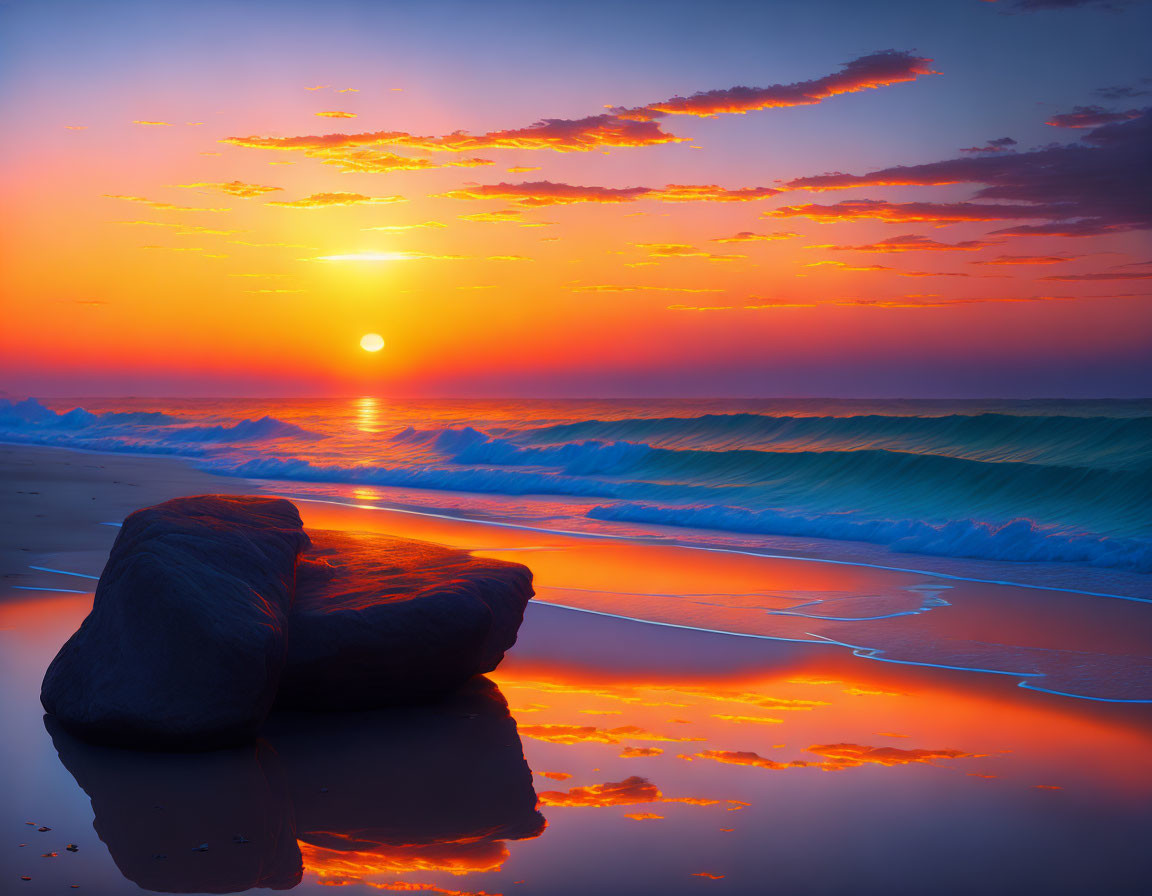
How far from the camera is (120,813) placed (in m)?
3.64

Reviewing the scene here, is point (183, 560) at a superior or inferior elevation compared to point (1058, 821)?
superior

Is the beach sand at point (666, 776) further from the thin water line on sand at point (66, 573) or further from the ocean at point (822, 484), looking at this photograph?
the ocean at point (822, 484)

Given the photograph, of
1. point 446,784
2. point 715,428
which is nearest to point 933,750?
point 446,784

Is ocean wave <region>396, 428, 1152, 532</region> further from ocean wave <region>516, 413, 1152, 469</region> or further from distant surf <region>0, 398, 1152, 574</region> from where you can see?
ocean wave <region>516, 413, 1152, 469</region>

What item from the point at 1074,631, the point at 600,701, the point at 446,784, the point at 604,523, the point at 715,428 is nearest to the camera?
the point at 446,784

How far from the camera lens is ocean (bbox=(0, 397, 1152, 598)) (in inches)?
440

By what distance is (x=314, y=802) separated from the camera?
12.6ft

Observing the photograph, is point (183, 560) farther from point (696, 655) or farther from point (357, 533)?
point (696, 655)

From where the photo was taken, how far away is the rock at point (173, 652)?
4191 millimetres

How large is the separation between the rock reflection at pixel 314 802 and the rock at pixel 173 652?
0.15 m

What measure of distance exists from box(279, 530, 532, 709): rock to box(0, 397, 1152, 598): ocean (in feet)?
21.1

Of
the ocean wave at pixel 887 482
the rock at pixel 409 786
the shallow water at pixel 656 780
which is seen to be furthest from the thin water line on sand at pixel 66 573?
the ocean wave at pixel 887 482

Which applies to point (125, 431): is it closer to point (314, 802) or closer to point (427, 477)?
point (427, 477)

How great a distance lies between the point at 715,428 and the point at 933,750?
26.8m
